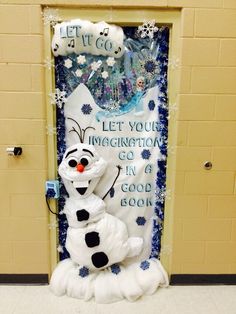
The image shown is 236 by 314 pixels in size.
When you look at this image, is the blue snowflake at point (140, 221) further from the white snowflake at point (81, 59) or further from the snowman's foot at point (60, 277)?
the white snowflake at point (81, 59)

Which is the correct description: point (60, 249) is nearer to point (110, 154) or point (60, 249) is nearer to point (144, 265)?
point (144, 265)

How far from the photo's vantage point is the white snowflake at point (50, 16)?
1.71m

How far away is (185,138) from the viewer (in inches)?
73.0

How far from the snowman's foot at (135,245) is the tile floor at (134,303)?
0.27 metres

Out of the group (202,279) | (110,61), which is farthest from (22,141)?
(202,279)

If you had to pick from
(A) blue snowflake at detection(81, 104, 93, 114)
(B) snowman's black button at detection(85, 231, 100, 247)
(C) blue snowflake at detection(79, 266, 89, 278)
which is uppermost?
(A) blue snowflake at detection(81, 104, 93, 114)

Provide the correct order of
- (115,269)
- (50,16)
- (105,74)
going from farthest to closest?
(115,269) → (105,74) → (50,16)

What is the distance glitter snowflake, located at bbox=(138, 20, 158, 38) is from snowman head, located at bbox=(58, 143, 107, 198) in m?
0.72

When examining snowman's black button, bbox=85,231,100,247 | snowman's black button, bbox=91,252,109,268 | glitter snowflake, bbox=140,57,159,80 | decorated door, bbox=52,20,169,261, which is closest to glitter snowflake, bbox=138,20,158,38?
decorated door, bbox=52,20,169,261

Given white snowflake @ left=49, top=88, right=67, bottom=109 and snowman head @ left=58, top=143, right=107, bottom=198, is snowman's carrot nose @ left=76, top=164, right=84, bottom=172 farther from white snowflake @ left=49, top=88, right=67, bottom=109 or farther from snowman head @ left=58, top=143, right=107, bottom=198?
white snowflake @ left=49, top=88, right=67, bottom=109

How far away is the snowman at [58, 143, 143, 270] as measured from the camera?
1.81 meters

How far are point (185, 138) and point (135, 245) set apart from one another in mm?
749

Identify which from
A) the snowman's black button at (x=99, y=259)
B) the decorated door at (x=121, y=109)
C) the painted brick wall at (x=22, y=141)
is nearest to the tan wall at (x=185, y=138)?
the painted brick wall at (x=22, y=141)

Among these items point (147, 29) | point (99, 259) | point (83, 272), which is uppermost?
point (147, 29)
